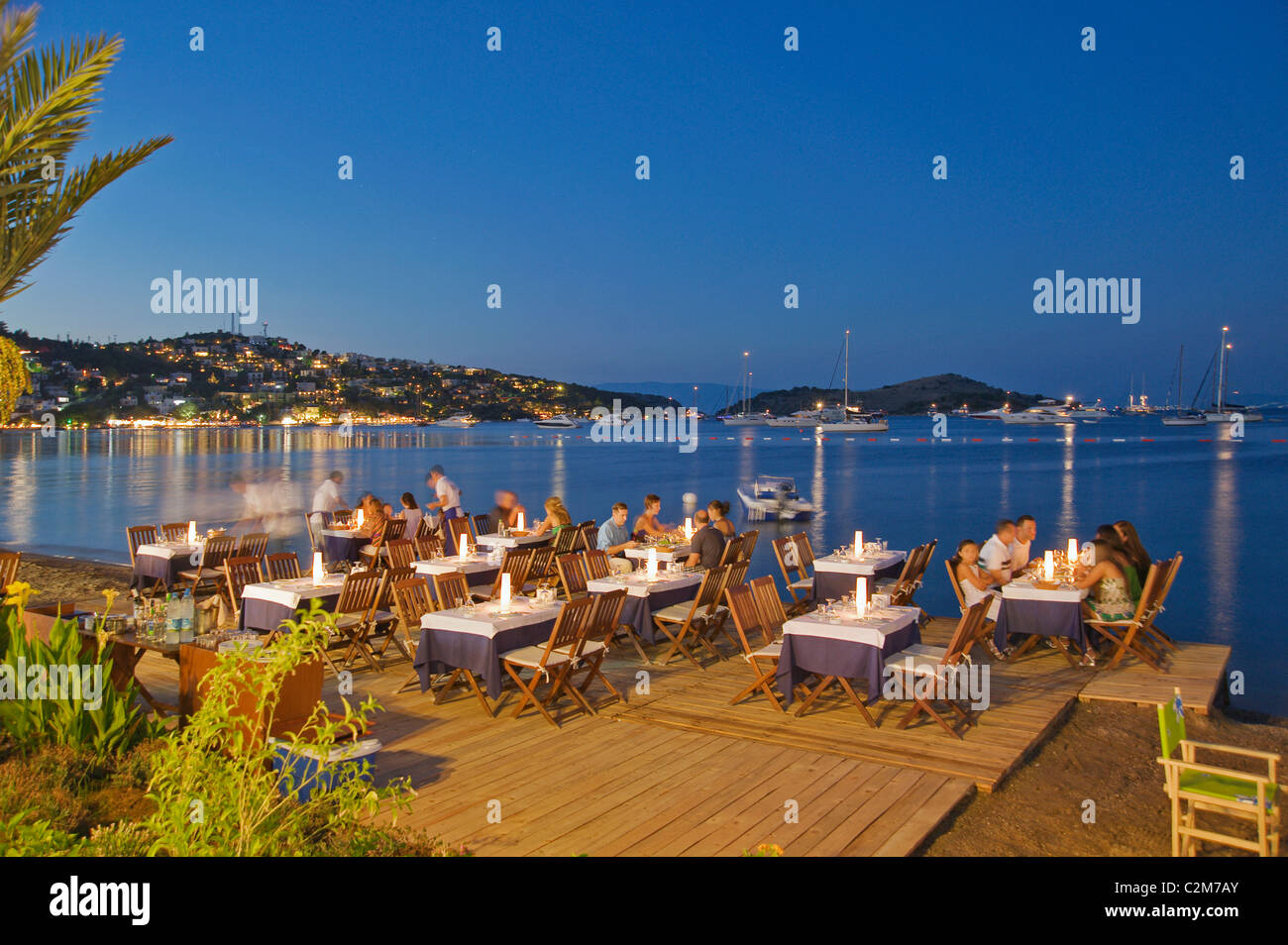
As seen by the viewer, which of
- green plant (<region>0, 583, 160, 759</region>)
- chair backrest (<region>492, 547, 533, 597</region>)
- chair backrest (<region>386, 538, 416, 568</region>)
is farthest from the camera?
chair backrest (<region>386, 538, 416, 568</region>)

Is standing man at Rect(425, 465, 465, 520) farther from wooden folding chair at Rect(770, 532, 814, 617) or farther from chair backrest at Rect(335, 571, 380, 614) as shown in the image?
chair backrest at Rect(335, 571, 380, 614)

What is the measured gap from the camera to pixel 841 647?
6.93 metres

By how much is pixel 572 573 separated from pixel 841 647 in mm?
3711

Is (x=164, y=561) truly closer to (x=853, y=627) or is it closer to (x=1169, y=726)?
(x=853, y=627)

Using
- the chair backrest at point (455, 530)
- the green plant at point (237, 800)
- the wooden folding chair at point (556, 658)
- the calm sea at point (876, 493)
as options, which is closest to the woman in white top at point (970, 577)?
the wooden folding chair at point (556, 658)

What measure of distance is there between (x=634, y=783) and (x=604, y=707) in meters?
1.63

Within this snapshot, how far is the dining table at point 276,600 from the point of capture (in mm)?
8039

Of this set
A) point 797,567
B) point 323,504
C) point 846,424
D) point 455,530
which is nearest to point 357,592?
point 455,530

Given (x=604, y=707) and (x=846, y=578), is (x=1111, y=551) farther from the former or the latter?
(x=604, y=707)

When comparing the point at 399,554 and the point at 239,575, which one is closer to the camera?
the point at 239,575

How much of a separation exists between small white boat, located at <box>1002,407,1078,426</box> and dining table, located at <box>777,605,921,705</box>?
18584 centimetres

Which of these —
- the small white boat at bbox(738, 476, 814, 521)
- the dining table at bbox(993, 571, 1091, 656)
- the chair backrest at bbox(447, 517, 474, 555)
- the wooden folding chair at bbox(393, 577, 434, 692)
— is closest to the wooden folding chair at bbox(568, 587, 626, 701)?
the wooden folding chair at bbox(393, 577, 434, 692)

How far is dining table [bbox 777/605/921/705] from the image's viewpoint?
268 inches
